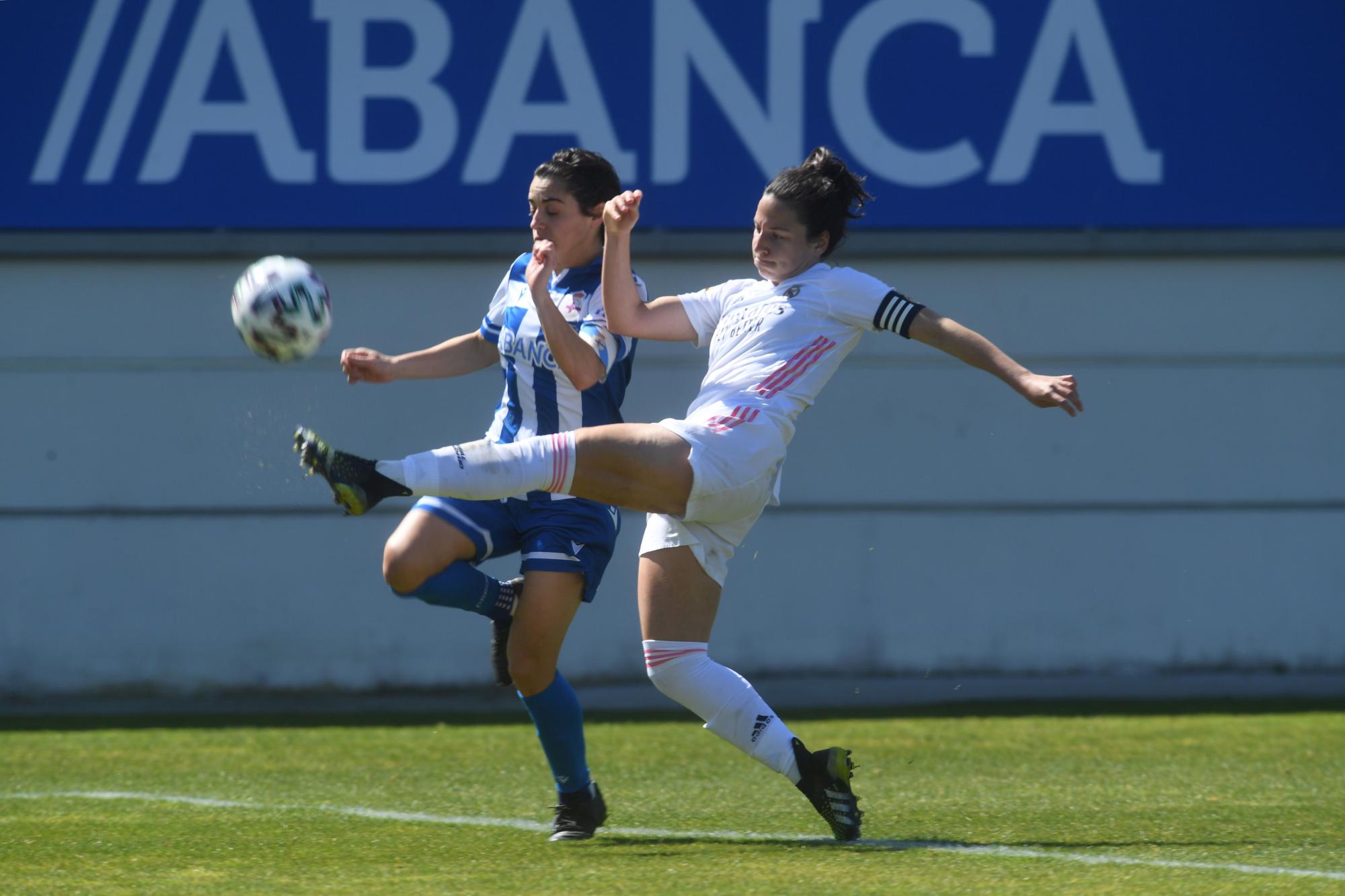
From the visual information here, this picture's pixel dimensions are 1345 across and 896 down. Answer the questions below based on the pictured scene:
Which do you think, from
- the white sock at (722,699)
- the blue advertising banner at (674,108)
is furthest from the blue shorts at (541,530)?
the blue advertising banner at (674,108)

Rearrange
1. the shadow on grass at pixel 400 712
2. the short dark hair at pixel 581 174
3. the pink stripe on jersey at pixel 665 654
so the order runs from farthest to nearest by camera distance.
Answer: the shadow on grass at pixel 400 712, the short dark hair at pixel 581 174, the pink stripe on jersey at pixel 665 654

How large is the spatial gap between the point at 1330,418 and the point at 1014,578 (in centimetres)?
190

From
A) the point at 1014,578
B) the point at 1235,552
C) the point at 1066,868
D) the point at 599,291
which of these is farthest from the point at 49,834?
the point at 1235,552

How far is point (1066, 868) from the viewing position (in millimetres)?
4098

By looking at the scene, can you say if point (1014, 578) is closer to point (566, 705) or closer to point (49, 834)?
point (566, 705)

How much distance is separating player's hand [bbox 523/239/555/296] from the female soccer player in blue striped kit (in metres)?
0.01

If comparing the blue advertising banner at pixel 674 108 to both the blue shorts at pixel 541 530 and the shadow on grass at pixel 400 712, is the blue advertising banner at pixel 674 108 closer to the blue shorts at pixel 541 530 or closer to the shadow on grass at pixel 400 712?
the shadow on grass at pixel 400 712

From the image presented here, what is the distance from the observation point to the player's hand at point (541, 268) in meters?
4.45

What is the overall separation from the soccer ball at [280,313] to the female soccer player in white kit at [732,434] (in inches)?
26.9

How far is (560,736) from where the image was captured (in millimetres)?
4750

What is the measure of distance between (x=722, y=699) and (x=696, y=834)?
499mm

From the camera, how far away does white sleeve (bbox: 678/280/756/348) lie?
4.82 metres

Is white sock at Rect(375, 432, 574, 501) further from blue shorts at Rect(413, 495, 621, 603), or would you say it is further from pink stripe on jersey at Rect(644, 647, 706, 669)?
pink stripe on jersey at Rect(644, 647, 706, 669)

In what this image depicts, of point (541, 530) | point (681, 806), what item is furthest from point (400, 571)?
point (681, 806)
